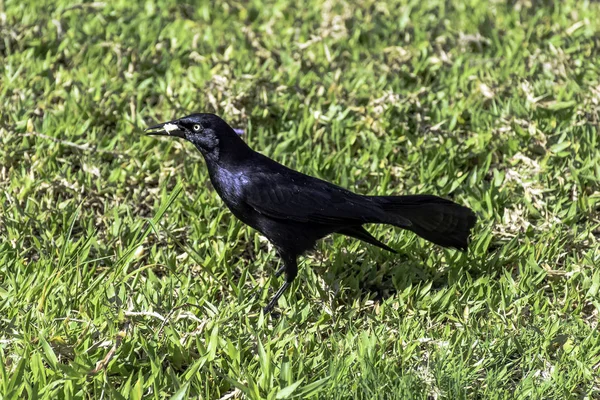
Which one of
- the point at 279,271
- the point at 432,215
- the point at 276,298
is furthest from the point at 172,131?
the point at 432,215

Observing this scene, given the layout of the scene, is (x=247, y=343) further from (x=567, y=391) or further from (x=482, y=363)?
(x=567, y=391)

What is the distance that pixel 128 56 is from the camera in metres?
6.72

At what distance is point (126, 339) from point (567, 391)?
6.11 feet

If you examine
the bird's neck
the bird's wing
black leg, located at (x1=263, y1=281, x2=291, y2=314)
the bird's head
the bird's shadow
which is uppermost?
the bird's head

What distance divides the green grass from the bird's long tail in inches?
10.0

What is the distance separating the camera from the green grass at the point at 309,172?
3684 millimetres

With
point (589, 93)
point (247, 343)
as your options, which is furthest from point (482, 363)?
point (589, 93)

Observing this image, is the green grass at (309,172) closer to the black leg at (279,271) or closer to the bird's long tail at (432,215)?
the black leg at (279,271)

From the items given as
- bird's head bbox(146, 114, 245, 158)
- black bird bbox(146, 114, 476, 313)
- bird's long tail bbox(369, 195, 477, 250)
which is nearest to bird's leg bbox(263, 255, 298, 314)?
black bird bbox(146, 114, 476, 313)

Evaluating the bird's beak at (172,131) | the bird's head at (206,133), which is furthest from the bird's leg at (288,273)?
the bird's beak at (172,131)

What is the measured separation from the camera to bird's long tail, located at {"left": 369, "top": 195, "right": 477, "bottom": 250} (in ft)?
14.7

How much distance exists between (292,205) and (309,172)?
3.44 ft

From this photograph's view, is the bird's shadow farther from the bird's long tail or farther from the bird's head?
the bird's head

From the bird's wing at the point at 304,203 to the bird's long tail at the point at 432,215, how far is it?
0.14 m
